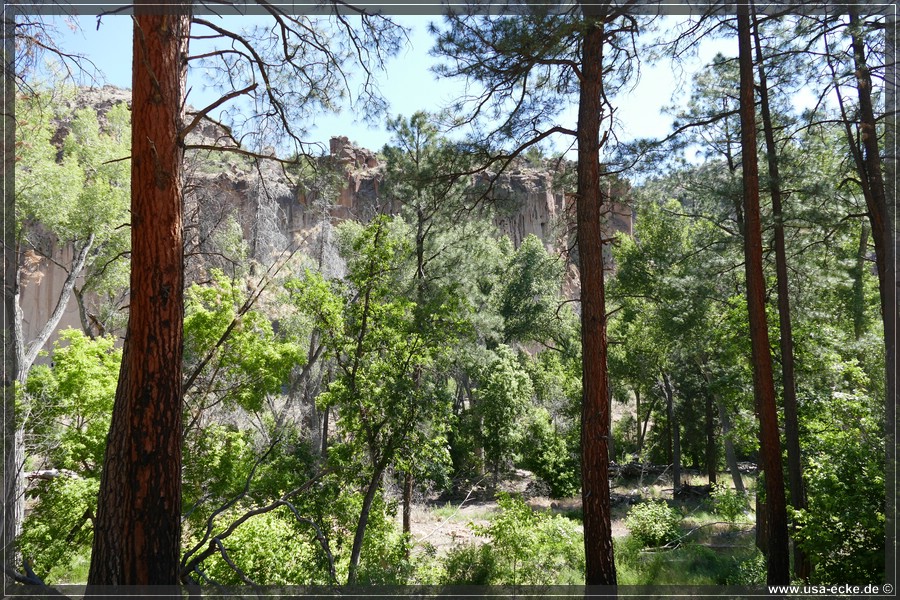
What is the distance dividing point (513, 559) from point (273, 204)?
36.8 feet

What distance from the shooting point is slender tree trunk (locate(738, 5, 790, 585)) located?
6742 mm

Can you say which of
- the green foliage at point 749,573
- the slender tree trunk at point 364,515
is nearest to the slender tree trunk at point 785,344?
the green foliage at point 749,573

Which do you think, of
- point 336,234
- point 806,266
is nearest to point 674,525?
point 806,266

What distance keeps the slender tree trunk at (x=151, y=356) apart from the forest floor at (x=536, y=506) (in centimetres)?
1123

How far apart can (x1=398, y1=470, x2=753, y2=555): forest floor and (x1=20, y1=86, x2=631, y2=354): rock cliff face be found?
8.73m

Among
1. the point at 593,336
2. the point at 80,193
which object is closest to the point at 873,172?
the point at 593,336

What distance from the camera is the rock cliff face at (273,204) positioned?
6.24 m

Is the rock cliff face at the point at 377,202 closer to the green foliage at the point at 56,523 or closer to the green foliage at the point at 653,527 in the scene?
the green foliage at the point at 653,527

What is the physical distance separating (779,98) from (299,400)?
650 inches

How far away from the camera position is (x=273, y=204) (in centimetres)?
1479

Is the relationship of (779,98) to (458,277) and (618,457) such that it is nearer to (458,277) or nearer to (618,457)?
(458,277)

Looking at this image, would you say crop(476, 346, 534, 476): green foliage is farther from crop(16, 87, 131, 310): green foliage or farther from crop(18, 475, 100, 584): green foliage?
crop(18, 475, 100, 584): green foliage

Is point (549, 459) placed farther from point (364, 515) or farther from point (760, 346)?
point (760, 346)

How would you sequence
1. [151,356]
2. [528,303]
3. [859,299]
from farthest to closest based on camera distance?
[528,303] → [859,299] → [151,356]
